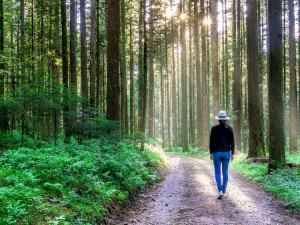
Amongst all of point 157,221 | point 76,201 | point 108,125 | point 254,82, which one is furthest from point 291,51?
point 76,201

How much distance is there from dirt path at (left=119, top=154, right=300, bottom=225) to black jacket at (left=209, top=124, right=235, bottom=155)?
52.3 inches

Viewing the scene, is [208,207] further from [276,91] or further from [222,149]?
[276,91]

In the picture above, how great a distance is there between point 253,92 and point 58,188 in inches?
432

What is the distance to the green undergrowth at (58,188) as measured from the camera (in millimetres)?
3090

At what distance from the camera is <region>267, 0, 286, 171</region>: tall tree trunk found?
7.74 m

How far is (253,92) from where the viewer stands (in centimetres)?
1152

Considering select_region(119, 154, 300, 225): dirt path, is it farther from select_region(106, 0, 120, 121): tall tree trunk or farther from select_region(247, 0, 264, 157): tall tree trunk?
select_region(247, 0, 264, 157): tall tree trunk

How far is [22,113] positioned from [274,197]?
8.43 m

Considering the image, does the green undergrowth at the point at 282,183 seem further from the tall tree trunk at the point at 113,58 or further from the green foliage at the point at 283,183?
the tall tree trunk at the point at 113,58

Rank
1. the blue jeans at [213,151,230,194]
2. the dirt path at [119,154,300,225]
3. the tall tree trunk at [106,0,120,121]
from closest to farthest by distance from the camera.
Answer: the dirt path at [119,154,300,225] → the blue jeans at [213,151,230,194] → the tall tree trunk at [106,0,120,121]

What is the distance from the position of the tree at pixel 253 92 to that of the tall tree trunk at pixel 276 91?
3556 millimetres

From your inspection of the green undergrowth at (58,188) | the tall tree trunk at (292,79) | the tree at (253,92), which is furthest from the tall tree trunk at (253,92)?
the tall tree trunk at (292,79)

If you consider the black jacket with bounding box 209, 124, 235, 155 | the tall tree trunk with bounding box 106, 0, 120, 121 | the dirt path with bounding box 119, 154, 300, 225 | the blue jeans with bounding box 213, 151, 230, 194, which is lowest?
the dirt path with bounding box 119, 154, 300, 225

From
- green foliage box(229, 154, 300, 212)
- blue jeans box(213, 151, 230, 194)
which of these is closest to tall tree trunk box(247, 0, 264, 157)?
green foliage box(229, 154, 300, 212)
